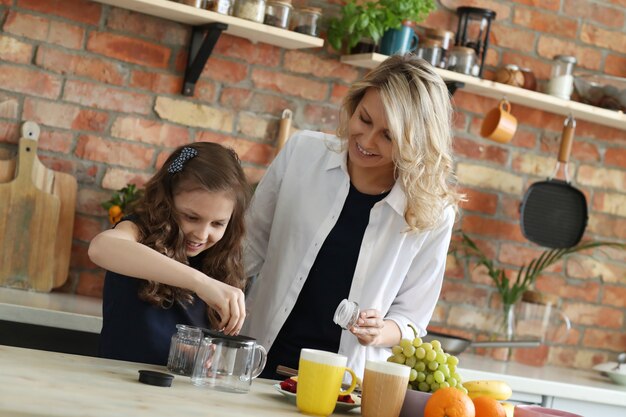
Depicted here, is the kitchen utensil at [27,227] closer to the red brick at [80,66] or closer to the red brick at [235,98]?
the red brick at [80,66]

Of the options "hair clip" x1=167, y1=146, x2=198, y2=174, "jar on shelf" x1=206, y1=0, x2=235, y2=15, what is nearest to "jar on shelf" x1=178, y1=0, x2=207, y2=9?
"jar on shelf" x1=206, y1=0, x2=235, y2=15

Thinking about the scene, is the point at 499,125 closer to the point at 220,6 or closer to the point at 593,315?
the point at 593,315

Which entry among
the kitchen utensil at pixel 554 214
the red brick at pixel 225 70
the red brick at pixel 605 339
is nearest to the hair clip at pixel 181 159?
the red brick at pixel 225 70

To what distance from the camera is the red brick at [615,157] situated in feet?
12.2

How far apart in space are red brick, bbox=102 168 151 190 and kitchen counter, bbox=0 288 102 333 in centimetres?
48

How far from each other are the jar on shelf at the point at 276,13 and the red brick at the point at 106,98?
459 millimetres

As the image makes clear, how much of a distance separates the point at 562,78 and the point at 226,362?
7.45ft

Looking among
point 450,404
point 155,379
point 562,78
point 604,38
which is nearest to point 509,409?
point 450,404

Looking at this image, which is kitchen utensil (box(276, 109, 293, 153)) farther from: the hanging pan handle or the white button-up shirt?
the hanging pan handle

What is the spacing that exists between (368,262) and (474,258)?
1.46 meters

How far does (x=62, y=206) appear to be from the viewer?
9.43 feet

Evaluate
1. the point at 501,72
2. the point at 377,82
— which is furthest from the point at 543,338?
the point at 377,82

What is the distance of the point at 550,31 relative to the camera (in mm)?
3580

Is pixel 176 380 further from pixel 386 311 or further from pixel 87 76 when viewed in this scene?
pixel 87 76
